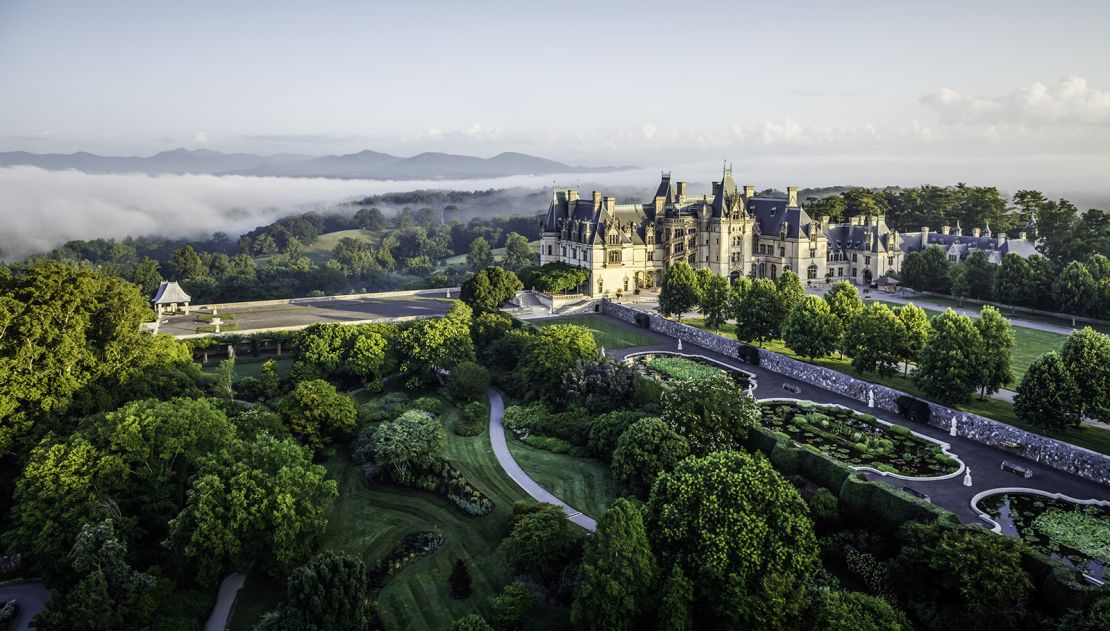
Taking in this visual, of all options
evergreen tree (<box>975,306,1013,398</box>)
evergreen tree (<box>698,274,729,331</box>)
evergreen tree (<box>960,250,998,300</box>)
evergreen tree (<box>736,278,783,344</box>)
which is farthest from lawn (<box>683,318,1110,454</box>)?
evergreen tree (<box>960,250,998,300</box>)

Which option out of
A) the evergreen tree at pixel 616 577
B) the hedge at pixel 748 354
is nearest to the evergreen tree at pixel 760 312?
the hedge at pixel 748 354

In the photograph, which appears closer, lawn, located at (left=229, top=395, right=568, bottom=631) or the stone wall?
lawn, located at (left=229, top=395, right=568, bottom=631)

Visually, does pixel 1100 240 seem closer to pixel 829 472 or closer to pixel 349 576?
pixel 829 472

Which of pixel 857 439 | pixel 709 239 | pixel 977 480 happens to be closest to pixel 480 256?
pixel 709 239

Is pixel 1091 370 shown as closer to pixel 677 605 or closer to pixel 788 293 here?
pixel 788 293

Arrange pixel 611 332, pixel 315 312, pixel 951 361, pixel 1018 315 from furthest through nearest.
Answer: pixel 315 312, pixel 1018 315, pixel 611 332, pixel 951 361

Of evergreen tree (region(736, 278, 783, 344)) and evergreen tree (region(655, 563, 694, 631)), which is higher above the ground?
evergreen tree (region(736, 278, 783, 344))

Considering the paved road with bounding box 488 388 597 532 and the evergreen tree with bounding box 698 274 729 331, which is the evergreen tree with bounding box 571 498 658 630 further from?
the evergreen tree with bounding box 698 274 729 331
